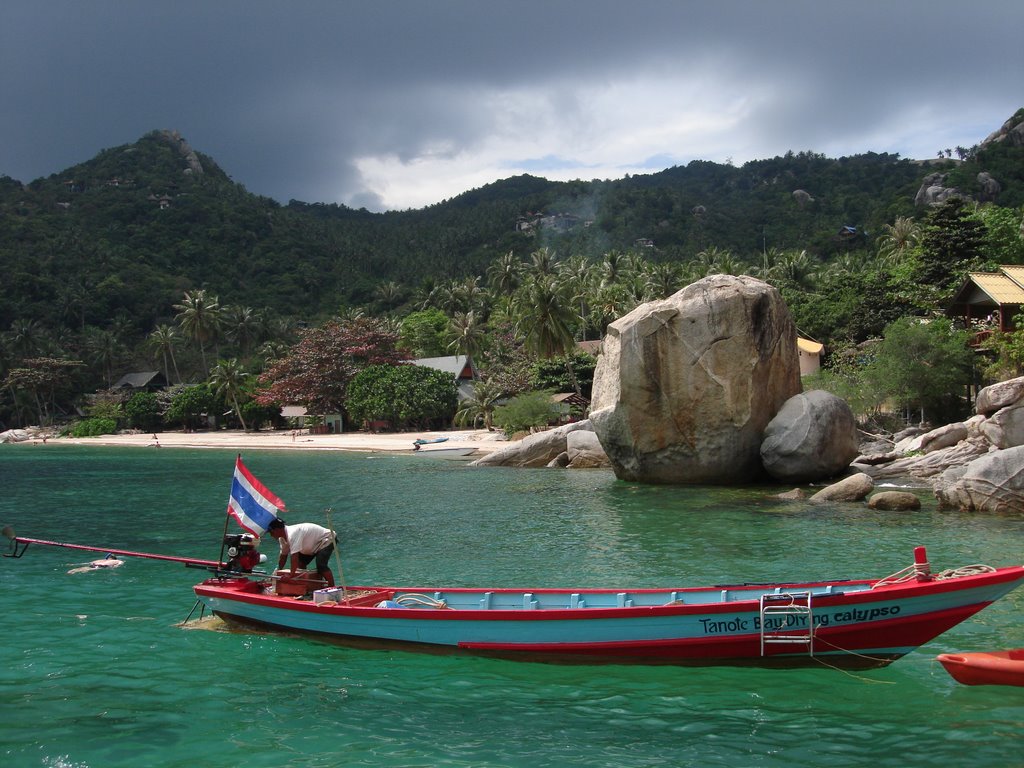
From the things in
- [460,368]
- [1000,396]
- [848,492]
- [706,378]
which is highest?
[460,368]

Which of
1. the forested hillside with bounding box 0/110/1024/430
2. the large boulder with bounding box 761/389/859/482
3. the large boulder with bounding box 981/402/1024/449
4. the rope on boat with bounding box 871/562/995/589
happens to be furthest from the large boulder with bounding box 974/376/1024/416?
the forested hillside with bounding box 0/110/1024/430

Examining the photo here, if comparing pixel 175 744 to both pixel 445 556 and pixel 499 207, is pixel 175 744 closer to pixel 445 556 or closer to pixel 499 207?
pixel 445 556

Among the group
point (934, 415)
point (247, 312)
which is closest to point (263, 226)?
point (247, 312)

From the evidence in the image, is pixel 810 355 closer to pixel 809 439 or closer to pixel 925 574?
pixel 809 439

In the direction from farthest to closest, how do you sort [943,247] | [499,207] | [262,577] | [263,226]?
[499,207] → [263,226] → [943,247] → [262,577]

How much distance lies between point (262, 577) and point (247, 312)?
95731 mm

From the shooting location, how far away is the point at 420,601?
12672 millimetres

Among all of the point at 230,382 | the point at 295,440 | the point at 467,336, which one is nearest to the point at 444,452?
the point at 295,440

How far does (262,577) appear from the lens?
1420 centimetres

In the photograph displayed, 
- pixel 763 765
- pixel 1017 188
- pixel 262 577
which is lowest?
pixel 763 765

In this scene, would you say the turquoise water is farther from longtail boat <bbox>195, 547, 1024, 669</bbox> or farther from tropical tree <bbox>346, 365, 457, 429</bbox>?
tropical tree <bbox>346, 365, 457, 429</bbox>

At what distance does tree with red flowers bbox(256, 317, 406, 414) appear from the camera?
243 feet

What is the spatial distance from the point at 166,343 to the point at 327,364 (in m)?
36.1

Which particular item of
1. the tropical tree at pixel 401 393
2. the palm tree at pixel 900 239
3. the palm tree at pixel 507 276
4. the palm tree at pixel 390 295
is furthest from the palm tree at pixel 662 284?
the palm tree at pixel 390 295
